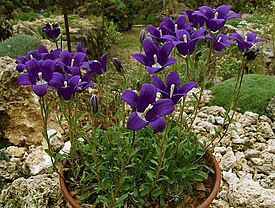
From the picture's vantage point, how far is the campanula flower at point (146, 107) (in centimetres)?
118

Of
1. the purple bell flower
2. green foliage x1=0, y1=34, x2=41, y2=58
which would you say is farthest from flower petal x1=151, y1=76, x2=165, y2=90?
green foliage x1=0, y1=34, x2=41, y2=58

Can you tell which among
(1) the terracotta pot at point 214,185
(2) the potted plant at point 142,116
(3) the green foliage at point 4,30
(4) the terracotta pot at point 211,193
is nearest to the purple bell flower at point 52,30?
(2) the potted plant at point 142,116

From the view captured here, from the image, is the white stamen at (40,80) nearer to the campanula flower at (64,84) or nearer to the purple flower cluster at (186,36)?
the campanula flower at (64,84)

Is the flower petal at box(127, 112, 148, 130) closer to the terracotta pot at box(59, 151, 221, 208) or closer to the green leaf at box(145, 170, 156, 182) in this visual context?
the green leaf at box(145, 170, 156, 182)

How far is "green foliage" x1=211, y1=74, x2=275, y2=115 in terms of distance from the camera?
124 inches

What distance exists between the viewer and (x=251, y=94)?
10.6 ft

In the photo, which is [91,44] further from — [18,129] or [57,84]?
[57,84]

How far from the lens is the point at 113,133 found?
189 cm

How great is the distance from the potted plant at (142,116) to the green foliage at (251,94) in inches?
51.8

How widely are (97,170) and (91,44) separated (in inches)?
157

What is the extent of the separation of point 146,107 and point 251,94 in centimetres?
219

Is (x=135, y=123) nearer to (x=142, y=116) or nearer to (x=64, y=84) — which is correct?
(x=142, y=116)

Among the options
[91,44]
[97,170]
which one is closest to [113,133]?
[97,170]

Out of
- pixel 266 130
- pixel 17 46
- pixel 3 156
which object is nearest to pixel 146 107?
pixel 3 156
